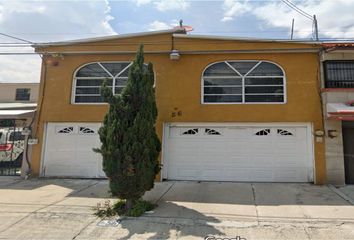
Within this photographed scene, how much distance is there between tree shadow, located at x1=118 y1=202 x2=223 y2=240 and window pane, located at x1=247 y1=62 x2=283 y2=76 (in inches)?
231

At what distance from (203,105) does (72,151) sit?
210 inches

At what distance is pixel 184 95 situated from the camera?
994 centimetres

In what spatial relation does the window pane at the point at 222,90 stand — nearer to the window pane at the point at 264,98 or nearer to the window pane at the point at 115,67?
the window pane at the point at 264,98

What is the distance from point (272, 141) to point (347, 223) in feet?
13.8

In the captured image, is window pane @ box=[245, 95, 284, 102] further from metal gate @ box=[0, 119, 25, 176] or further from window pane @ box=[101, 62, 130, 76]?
metal gate @ box=[0, 119, 25, 176]

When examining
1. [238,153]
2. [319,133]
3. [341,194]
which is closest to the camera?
[341,194]

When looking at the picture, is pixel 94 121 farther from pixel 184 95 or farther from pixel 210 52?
pixel 210 52

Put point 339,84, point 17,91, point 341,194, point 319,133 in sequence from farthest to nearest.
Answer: point 17,91, point 339,84, point 319,133, point 341,194

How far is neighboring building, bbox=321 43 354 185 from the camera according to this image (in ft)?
29.5

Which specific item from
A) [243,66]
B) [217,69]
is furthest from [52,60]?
[243,66]

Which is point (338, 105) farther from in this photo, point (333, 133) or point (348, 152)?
point (348, 152)

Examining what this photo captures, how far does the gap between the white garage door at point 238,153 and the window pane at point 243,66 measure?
2129mm

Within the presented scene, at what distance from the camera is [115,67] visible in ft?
34.9

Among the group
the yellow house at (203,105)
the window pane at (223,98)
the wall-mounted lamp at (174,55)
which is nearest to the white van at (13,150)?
the yellow house at (203,105)
